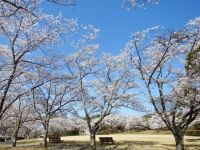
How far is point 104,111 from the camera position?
93.6 ft

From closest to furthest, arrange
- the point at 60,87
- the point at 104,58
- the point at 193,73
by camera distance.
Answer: the point at 193,73 < the point at 104,58 < the point at 60,87

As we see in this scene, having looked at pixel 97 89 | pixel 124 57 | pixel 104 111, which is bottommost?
pixel 104 111

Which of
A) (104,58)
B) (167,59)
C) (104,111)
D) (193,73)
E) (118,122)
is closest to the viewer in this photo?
(193,73)

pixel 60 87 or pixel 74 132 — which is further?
pixel 74 132

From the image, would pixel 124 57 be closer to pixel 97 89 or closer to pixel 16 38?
pixel 97 89

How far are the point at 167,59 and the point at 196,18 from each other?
3.92 m

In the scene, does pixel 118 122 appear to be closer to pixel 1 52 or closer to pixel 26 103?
pixel 26 103

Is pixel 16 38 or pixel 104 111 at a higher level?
pixel 16 38

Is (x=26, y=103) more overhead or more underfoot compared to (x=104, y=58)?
more underfoot

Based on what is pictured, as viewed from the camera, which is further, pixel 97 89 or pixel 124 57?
pixel 97 89

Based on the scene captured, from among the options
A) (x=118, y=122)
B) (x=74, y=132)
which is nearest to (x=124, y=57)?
(x=118, y=122)

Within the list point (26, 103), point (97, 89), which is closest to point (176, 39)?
point (97, 89)

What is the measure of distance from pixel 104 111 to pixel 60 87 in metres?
8.85

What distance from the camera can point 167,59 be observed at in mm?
23031
